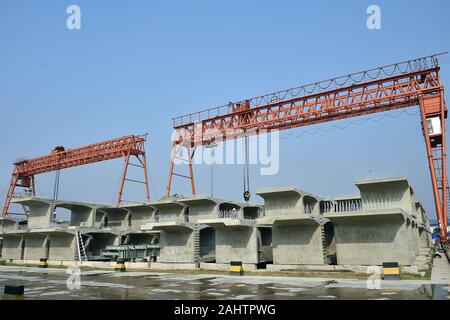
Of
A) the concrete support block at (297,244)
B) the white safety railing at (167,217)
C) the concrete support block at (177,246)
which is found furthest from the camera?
the white safety railing at (167,217)

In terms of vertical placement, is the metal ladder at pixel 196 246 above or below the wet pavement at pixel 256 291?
above

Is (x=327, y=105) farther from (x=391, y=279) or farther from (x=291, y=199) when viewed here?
(x=391, y=279)

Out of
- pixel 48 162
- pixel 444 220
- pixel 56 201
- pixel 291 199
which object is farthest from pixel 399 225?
pixel 48 162

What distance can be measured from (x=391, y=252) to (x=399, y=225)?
2.16 m

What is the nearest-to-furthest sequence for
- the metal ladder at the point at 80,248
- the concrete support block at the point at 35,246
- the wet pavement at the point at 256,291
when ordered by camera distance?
1. the wet pavement at the point at 256,291
2. the metal ladder at the point at 80,248
3. the concrete support block at the point at 35,246

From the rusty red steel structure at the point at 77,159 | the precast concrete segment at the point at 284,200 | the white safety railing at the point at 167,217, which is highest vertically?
the rusty red steel structure at the point at 77,159

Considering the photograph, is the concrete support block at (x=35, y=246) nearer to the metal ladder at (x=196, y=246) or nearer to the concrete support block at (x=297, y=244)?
the metal ladder at (x=196, y=246)

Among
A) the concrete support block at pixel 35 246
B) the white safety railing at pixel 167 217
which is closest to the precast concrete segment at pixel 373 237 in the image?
the white safety railing at pixel 167 217

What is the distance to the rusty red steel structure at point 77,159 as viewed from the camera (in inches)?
2235

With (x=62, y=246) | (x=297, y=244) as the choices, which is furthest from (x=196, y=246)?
(x=62, y=246)

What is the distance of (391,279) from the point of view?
21.6 meters

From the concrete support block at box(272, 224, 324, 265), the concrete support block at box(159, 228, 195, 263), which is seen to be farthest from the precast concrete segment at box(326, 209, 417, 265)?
the concrete support block at box(159, 228, 195, 263)

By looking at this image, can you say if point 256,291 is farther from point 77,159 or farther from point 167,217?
point 77,159

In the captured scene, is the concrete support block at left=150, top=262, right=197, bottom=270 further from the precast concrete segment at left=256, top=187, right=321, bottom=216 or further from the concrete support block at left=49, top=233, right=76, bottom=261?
the concrete support block at left=49, top=233, right=76, bottom=261
